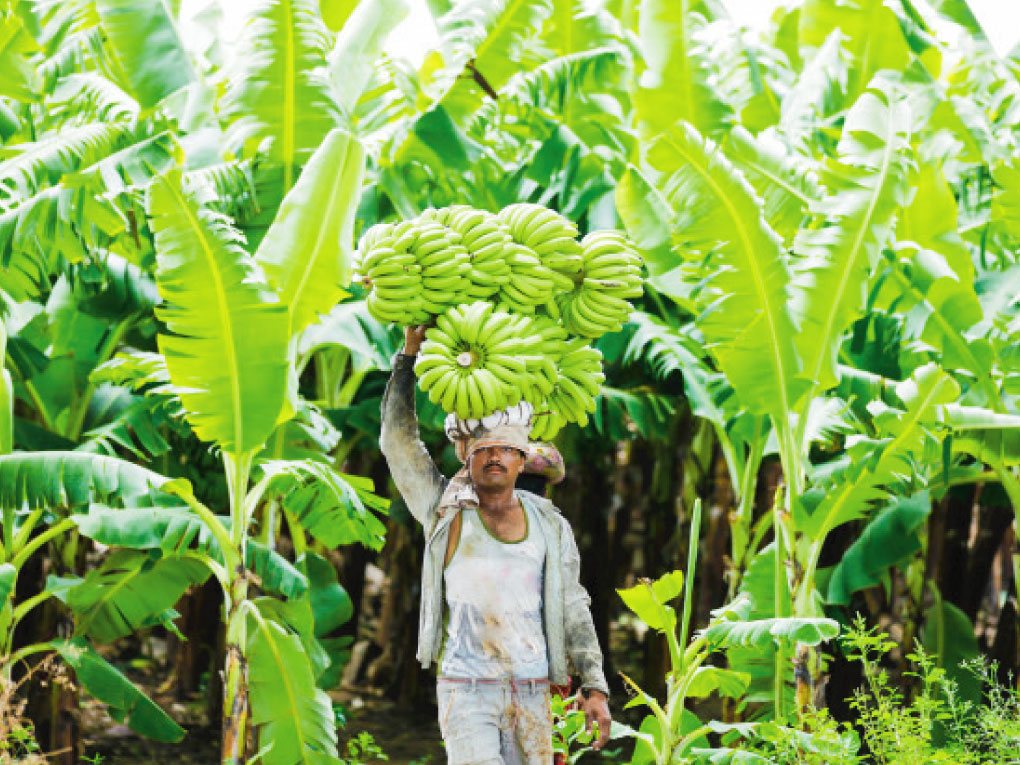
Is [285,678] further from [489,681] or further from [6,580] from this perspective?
[489,681]

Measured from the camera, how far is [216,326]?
5.25 m

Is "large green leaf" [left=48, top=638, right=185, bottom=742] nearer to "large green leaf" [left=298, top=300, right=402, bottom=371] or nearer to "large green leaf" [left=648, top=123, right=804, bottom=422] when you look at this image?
"large green leaf" [left=298, top=300, right=402, bottom=371]

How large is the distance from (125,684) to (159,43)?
357cm

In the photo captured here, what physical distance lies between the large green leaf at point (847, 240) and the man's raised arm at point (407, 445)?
2.81 m

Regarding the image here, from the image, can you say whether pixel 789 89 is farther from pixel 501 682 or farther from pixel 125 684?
pixel 501 682

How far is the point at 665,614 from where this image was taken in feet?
18.4

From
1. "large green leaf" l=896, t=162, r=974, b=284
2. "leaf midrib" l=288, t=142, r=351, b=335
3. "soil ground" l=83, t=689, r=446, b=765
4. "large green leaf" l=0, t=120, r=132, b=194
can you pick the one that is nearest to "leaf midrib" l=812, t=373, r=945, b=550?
"large green leaf" l=896, t=162, r=974, b=284

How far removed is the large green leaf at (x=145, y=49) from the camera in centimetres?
751

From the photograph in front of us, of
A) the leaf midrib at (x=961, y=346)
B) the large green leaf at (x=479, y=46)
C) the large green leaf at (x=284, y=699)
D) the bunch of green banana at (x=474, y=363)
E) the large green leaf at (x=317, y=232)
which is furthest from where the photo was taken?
the large green leaf at (x=479, y=46)

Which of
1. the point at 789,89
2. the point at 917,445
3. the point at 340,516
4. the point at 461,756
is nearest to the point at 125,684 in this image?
the point at 340,516

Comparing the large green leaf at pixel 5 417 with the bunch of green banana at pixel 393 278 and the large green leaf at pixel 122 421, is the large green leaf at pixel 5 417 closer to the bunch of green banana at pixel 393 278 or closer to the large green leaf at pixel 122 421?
the large green leaf at pixel 122 421

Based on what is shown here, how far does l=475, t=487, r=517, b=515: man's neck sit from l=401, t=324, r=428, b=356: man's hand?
443 mm

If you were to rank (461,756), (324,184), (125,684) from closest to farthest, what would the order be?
1. (461,756)
2. (324,184)
3. (125,684)

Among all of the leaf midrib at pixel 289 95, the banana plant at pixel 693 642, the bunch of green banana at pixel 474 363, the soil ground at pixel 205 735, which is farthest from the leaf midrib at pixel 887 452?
the soil ground at pixel 205 735
